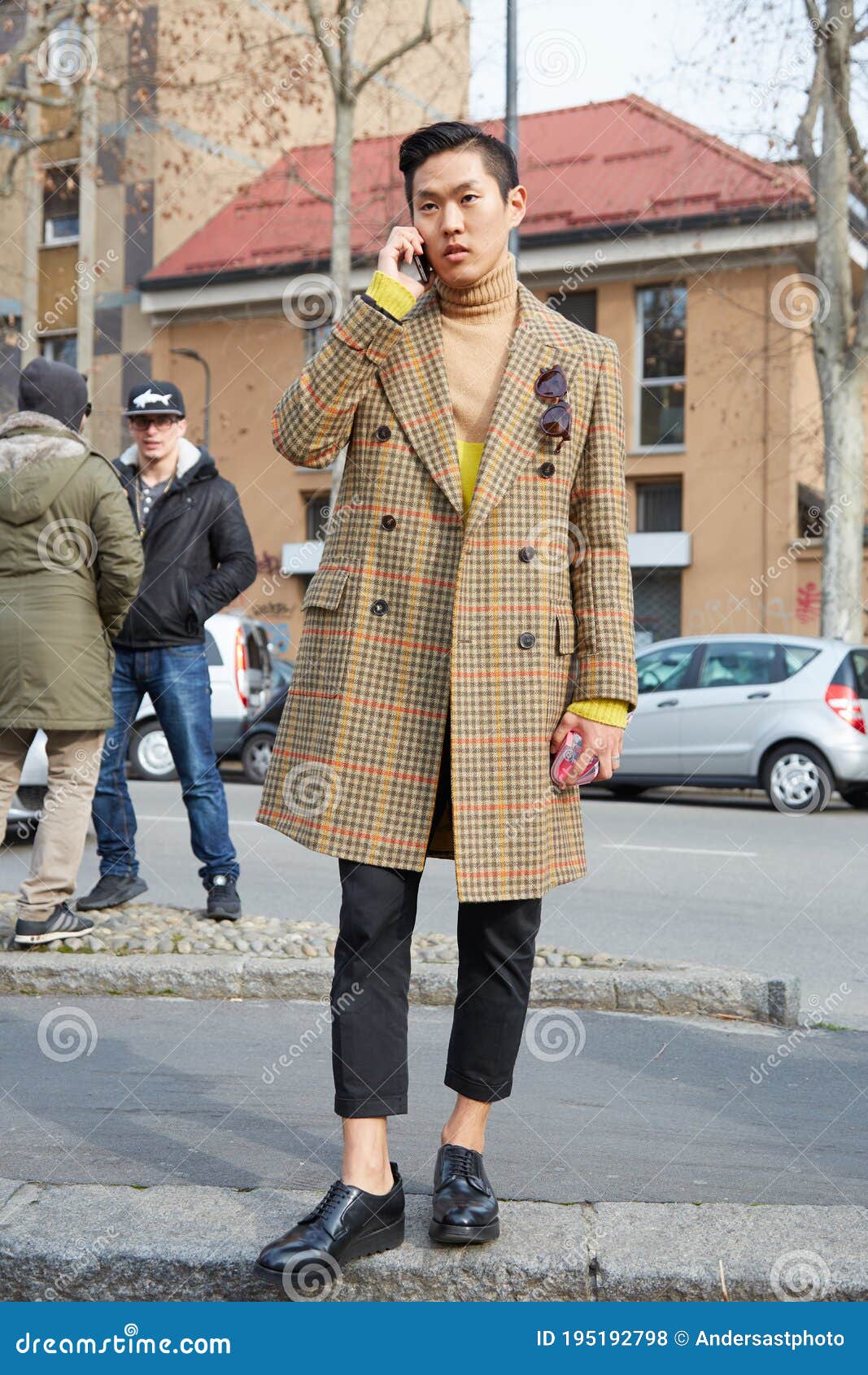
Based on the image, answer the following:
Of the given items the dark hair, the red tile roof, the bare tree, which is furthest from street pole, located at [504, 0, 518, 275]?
the dark hair

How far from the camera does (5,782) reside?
5398mm

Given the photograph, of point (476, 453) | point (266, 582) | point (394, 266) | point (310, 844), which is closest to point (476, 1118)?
point (310, 844)

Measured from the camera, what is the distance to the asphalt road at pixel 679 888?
6871 millimetres

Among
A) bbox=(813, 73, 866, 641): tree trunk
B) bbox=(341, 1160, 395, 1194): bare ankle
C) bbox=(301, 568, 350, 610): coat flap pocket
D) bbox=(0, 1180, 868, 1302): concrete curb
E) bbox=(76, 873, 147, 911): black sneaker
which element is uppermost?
bbox=(813, 73, 866, 641): tree trunk

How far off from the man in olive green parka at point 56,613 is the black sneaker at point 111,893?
1.93 ft

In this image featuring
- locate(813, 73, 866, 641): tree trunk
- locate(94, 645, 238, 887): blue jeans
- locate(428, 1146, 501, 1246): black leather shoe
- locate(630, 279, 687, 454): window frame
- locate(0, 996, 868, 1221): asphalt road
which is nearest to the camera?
locate(428, 1146, 501, 1246): black leather shoe

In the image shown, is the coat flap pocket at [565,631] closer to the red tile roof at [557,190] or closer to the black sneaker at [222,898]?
the black sneaker at [222,898]

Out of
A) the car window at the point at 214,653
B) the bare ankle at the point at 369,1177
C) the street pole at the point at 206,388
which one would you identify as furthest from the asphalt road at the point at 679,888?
the street pole at the point at 206,388

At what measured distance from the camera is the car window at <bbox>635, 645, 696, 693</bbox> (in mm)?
14234

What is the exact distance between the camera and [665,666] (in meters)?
14.4

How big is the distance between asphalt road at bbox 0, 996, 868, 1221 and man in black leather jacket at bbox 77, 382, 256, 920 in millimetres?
1172

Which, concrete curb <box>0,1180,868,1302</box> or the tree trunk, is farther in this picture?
the tree trunk

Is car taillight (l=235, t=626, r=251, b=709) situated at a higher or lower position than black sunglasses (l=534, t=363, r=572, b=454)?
lower

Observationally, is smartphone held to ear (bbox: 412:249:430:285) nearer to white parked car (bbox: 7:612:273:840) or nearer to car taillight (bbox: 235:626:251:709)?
white parked car (bbox: 7:612:273:840)
